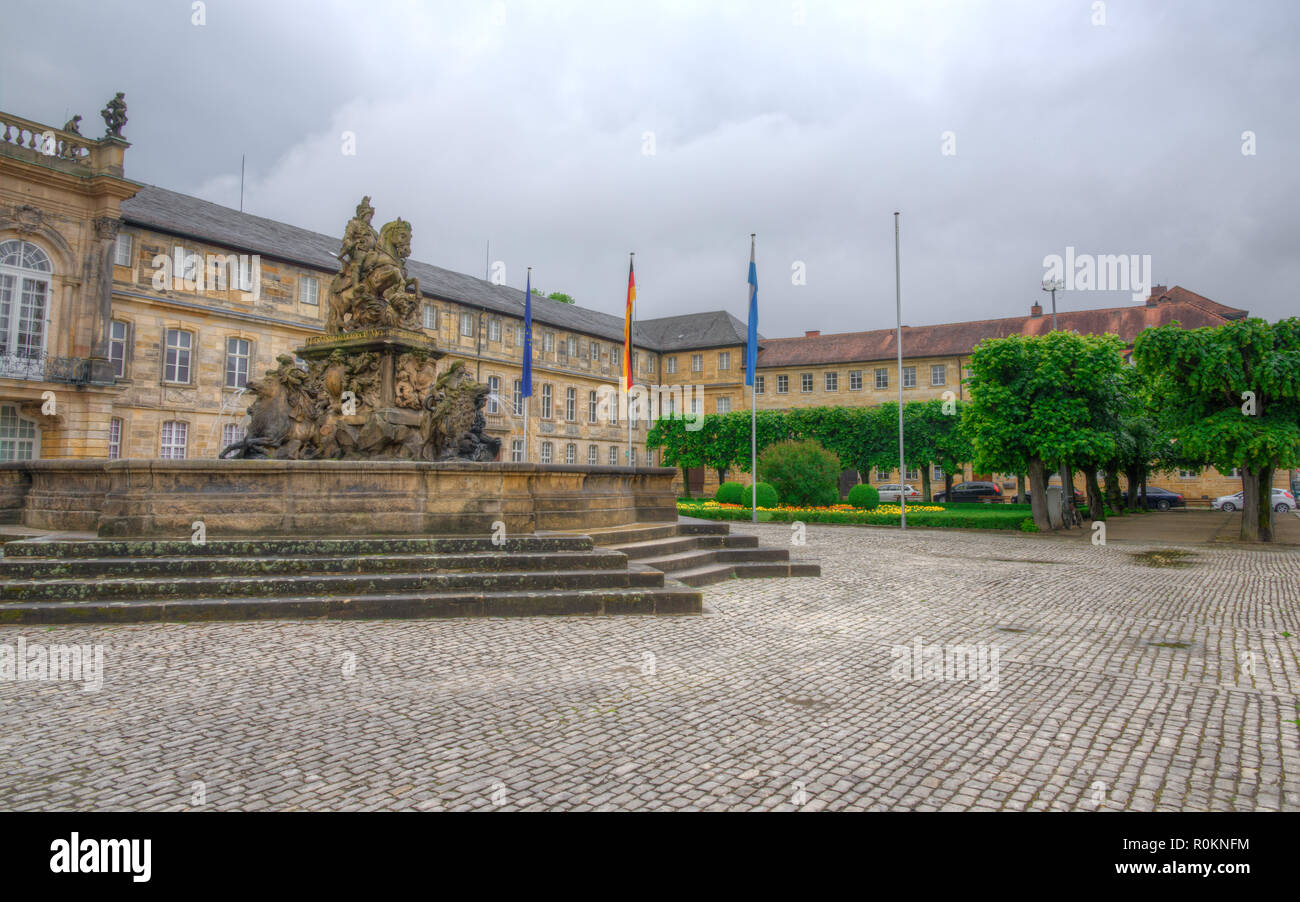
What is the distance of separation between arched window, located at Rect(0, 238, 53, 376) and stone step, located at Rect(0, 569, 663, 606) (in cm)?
2313

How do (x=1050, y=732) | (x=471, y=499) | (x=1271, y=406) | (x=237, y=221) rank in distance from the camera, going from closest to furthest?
1. (x=1050, y=732)
2. (x=471, y=499)
3. (x=1271, y=406)
4. (x=237, y=221)

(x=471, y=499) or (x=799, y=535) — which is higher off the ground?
(x=471, y=499)

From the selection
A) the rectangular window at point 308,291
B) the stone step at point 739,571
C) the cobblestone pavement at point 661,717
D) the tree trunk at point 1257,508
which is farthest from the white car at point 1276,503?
the rectangular window at point 308,291

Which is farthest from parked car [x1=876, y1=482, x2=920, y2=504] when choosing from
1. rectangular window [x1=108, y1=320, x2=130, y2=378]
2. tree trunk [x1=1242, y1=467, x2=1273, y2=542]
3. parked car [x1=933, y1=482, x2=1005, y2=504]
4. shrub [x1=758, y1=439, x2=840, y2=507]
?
rectangular window [x1=108, y1=320, x2=130, y2=378]

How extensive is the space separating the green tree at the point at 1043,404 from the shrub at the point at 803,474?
5.96 m

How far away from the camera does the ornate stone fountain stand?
11789 mm

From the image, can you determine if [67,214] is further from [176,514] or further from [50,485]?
[176,514]

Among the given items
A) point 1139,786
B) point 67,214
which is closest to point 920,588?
point 1139,786

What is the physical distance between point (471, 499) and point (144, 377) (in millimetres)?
27628

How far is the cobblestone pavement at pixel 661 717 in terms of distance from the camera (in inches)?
158

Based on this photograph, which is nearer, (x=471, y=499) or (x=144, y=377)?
(x=471, y=499)

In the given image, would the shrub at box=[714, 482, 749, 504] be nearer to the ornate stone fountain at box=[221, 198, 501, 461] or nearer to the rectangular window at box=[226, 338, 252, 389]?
the rectangular window at box=[226, 338, 252, 389]

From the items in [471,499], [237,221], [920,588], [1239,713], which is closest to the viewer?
[1239,713]

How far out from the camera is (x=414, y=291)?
1310cm
